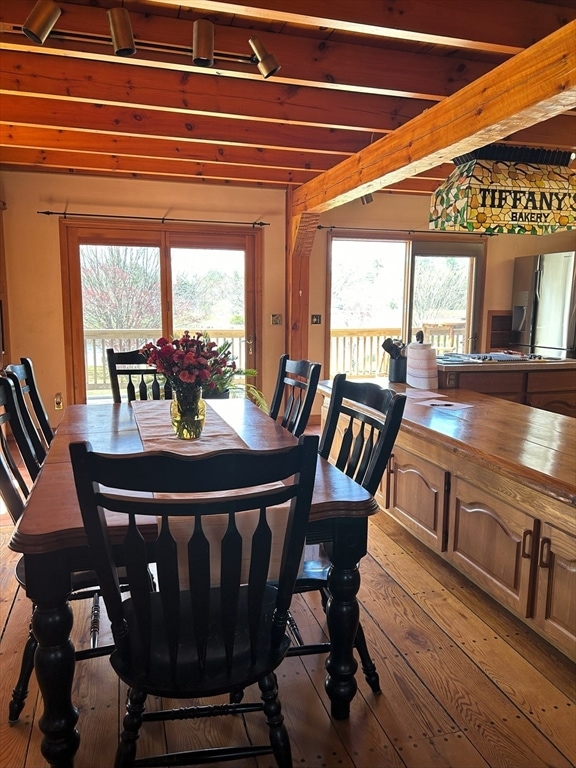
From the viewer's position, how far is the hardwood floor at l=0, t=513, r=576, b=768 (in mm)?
1598

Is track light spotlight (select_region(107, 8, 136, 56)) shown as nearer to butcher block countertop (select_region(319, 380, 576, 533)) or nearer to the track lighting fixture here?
the track lighting fixture

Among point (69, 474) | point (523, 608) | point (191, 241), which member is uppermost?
point (191, 241)

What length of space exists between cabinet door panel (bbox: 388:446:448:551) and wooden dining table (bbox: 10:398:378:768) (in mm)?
822

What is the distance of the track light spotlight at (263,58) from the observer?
2127mm

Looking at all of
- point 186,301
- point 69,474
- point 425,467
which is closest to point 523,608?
point 425,467

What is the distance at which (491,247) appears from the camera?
21.0 ft

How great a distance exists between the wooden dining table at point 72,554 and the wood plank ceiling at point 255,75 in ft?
5.54

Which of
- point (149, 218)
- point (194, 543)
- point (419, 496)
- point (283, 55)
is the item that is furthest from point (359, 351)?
point (194, 543)

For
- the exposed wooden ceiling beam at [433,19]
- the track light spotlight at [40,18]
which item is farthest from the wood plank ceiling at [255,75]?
the track light spotlight at [40,18]

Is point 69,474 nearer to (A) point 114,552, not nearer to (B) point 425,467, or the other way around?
(A) point 114,552

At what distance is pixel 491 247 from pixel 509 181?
10.2 feet

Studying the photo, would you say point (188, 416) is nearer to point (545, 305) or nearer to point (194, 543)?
point (194, 543)

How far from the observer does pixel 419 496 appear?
2.80 meters

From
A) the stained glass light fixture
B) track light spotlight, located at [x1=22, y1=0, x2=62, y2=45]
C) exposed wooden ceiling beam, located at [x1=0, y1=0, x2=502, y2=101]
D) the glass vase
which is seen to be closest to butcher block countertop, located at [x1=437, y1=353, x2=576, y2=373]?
the stained glass light fixture
